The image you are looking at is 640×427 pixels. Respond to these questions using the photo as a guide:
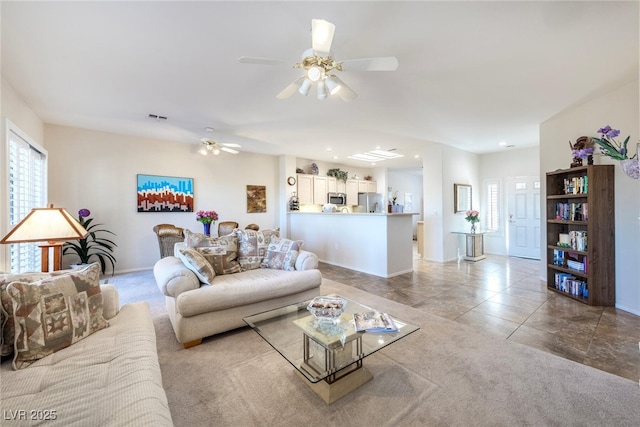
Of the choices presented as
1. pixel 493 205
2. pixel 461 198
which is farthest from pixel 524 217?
pixel 461 198

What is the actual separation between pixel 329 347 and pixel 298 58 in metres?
2.43

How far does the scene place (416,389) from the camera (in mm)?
1710

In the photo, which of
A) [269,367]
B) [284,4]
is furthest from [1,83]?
[269,367]

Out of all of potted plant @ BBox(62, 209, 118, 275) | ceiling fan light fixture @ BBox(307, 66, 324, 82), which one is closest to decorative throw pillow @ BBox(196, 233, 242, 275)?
ceiling fan light fixture @ BBox(307, 66, 324, 82)

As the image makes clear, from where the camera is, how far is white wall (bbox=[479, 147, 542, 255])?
6.04m

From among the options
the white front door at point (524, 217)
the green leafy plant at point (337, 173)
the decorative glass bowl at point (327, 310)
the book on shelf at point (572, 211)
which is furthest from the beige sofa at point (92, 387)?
the white front door at point (524, 217)

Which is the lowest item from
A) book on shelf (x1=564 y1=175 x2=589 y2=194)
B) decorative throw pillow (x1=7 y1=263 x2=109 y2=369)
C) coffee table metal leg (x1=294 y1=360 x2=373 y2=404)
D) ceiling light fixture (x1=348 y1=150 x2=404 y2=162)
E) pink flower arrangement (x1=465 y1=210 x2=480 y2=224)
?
coffee table metal leg (x1=294 y1=360 x2=373 y2=404)

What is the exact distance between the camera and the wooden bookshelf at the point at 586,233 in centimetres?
314

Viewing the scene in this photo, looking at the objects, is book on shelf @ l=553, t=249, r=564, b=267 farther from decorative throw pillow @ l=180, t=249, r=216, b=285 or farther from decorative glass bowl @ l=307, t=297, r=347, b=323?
decorative throw pillow @ l=180, t=249, r=216, b=285

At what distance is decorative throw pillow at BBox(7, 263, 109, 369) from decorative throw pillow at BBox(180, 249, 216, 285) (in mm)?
886

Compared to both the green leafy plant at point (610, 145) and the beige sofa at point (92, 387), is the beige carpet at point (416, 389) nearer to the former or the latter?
the beige sofa at point (92, 387)

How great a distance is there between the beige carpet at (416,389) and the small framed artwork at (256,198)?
437 centimetres

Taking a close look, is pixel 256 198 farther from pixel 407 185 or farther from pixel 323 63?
pixel 407 185

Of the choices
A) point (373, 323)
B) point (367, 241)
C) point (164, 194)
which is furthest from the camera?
point (164, 194)
